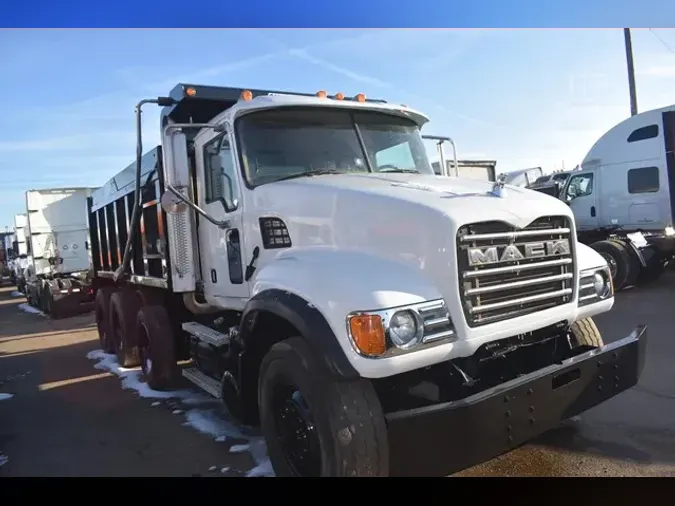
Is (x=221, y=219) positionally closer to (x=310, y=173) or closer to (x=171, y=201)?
(x=171, y=201)

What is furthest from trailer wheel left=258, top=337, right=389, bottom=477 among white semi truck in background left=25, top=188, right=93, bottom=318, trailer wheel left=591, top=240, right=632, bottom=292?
white semi truck in background left=25, top=188, right=93, bottom=318

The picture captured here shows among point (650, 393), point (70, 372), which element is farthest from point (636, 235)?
point (70, 372)

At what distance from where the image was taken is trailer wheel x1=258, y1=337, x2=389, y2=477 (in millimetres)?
2590

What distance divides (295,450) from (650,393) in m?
3.01

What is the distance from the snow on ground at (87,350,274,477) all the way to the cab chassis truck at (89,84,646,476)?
1.08ft

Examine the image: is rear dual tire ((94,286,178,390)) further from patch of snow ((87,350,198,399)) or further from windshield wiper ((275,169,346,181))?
windshield wiper ((275,169,346,181))

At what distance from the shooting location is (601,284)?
3.62m

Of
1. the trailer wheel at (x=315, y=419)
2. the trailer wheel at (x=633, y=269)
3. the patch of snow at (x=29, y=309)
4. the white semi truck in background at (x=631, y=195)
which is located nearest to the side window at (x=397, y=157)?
the trailer wheel at (x=315, y=419)

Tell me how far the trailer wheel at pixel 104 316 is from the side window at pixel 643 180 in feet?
28.5

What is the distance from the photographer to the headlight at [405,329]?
2.64 metres

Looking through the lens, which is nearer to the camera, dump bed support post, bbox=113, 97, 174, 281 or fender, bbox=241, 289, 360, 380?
fender, bbox=241, 289, 360, 380

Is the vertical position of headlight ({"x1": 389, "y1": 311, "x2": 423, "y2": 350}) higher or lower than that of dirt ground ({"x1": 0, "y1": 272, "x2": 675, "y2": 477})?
higher

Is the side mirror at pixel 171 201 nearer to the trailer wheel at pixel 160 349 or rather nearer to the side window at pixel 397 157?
the side window at pixel 397 157

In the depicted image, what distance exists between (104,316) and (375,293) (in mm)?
5963
